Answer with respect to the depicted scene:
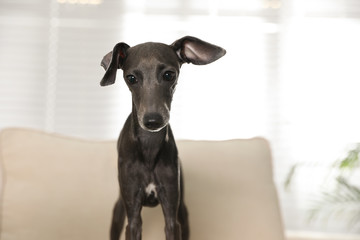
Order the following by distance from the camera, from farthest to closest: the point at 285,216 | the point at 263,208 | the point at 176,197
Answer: the point at 285,216 < the point at 263,208 < the point at 176,197

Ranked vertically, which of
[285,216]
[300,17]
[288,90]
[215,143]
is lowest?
[285,216]

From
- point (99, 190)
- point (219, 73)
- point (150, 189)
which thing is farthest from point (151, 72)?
point (219, 73)

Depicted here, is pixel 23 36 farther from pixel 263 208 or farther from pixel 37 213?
pixel 263 208

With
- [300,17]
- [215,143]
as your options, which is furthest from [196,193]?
[300,17]

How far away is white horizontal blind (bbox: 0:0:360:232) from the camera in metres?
3.32

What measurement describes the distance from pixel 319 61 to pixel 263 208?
1837 mm

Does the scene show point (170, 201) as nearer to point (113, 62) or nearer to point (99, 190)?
point (113, 62)

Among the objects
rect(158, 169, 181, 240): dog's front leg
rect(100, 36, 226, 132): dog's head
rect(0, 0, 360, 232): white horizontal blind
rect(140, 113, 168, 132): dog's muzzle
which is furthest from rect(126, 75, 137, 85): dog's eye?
rect(0, 0, 360, 232): white horizontal blind

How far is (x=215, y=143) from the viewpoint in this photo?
1986 millimetres

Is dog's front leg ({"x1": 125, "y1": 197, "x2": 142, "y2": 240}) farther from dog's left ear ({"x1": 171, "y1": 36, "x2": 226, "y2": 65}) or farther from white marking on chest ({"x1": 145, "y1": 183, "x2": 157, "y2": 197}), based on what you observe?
dog's left ear ({"x1": 171, "y1": 36, "x2": 226, "y2": 65})

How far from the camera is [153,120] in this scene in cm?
113

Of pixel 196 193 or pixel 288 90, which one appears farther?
pixel 288 90

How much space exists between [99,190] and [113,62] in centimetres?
71

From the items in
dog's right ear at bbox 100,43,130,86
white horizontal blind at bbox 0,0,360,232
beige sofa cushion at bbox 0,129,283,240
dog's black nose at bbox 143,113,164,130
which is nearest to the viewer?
dog's black nose at bbox 143,113,164,130
